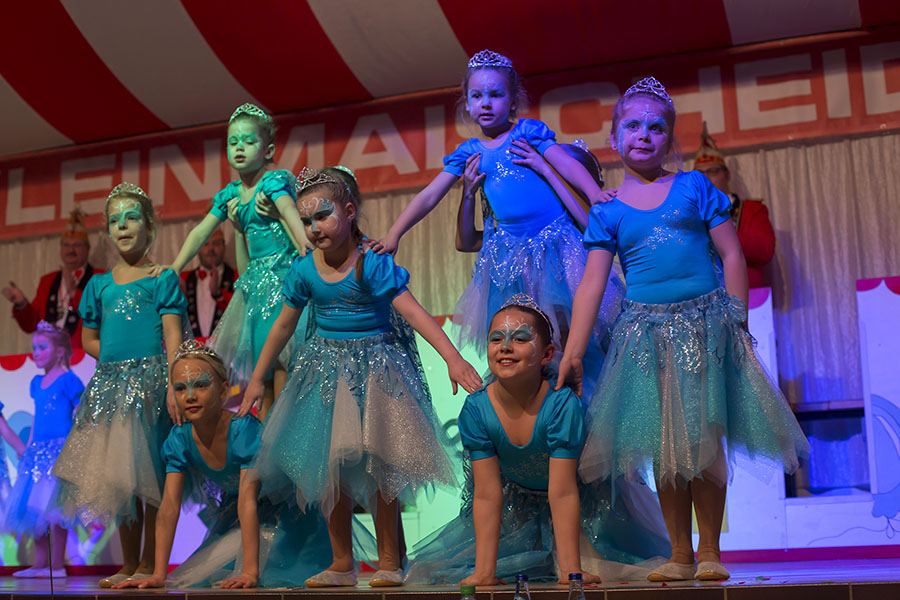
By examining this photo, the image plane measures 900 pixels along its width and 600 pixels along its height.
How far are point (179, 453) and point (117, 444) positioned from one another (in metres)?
0.31

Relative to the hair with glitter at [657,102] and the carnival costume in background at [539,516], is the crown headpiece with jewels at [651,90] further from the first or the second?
the carnival costume in background at [539,516]

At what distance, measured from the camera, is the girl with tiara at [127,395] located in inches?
139

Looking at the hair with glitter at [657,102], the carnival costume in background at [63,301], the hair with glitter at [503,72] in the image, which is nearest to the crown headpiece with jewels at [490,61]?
the hair with glitter at [503,72]

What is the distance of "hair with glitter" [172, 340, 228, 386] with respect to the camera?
11.2ft

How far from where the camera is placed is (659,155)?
3014 millimetres

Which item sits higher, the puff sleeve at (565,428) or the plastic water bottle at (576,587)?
the puff sleeve at (565,428)

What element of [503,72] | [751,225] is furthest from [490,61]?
[751,225]

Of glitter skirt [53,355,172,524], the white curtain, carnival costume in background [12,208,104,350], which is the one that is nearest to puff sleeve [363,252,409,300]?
glitter skirt [53,355,172,524]

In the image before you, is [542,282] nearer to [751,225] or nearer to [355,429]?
[355,429]

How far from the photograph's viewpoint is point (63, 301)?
6.53 meters

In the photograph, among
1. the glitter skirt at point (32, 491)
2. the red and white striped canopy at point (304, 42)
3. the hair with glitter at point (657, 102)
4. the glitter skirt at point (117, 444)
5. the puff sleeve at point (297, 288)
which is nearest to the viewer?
the hair with glitter at point (657, 102)

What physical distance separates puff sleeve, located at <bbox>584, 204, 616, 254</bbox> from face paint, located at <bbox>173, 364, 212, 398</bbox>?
1.34 metres

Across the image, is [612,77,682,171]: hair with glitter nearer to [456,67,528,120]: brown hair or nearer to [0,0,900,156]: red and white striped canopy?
[456,67,528,120]: brown hair

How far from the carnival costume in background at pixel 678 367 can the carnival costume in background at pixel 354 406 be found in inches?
21.6
